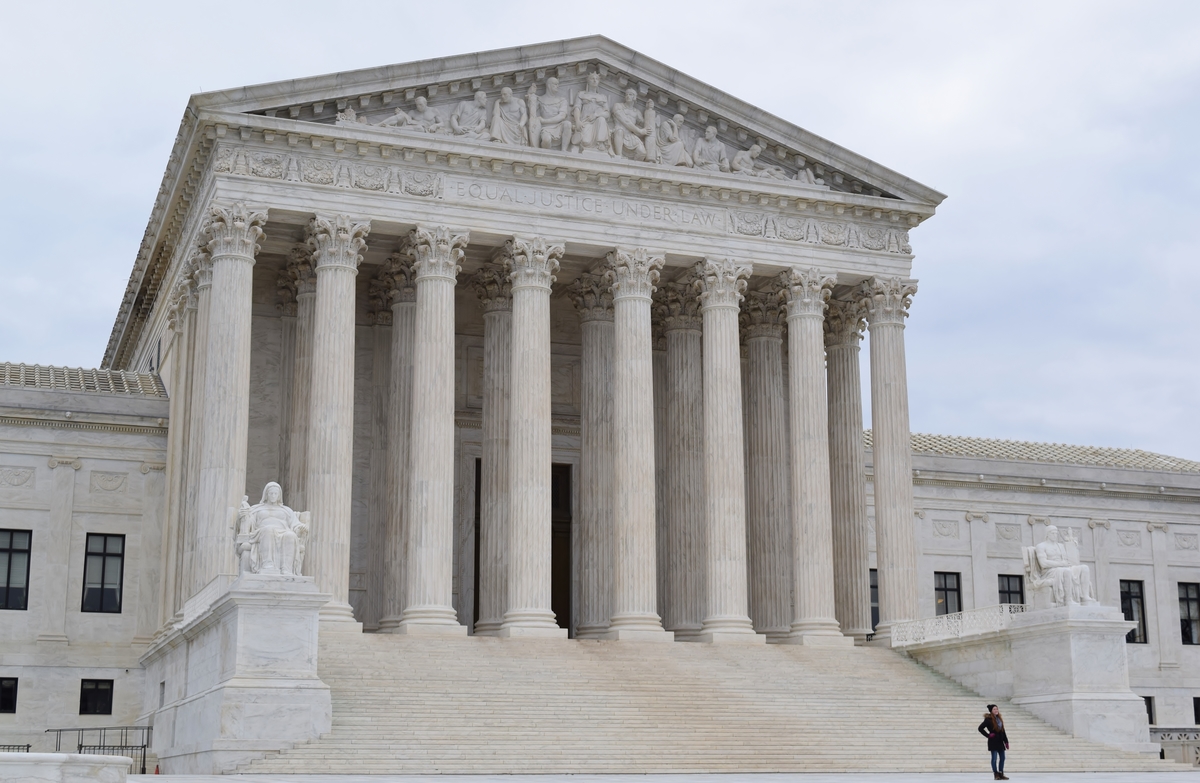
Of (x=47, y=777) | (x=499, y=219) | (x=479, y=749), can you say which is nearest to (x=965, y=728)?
(x=479, y=749)

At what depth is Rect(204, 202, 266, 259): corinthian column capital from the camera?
136 ft

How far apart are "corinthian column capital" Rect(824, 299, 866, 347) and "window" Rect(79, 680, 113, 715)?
26056 mm

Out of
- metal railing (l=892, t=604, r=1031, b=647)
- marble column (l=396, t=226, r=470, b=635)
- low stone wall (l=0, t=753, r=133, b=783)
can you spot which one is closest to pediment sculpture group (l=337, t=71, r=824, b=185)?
marble column (l=396, t=226, r=470, b=635)

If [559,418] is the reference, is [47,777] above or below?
below

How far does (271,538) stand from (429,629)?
8.80 m

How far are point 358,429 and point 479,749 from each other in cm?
1941

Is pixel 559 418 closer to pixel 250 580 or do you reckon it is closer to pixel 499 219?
pixel 499 219

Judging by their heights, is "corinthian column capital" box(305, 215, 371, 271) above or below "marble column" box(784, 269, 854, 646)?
above

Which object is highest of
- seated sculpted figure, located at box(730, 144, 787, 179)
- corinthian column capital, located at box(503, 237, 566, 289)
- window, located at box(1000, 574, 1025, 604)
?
seated sculpted figure, located at box(730, 144, 787, 179)

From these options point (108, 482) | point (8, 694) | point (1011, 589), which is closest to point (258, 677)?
point (8, 694)

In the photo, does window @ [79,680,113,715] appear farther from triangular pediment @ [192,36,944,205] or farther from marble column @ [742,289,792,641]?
marble column @ [742,289,792,641]

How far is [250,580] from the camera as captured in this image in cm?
3222

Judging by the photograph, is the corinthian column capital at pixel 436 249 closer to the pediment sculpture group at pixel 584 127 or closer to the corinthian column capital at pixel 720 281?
the pediment sculpture group at pixel 584 127

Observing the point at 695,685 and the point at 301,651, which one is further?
the point at 695,685
